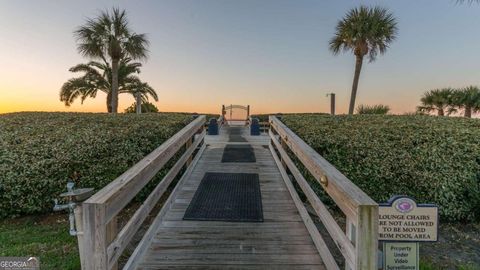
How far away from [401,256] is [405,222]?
237 millimetres

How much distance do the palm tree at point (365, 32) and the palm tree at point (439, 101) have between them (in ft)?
11.3

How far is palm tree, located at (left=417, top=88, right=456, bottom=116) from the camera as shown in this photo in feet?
51.9

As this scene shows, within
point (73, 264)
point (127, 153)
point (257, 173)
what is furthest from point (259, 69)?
point (73, 264)

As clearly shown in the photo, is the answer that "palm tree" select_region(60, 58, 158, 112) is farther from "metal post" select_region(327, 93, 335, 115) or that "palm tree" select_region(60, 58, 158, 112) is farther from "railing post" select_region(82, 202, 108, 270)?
"railing post" select_region(82, 202, 108, 270)

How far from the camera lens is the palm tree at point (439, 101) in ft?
51.9

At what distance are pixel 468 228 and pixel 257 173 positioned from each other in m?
3.14

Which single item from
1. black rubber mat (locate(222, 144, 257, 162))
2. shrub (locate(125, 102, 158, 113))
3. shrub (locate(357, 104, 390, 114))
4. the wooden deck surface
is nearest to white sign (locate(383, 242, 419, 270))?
the wooden deck surface

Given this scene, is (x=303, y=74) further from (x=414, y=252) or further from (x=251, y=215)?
(x=414, y=252)

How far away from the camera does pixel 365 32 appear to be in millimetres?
17672

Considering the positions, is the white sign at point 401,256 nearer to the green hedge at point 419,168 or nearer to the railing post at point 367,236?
the railing post at point 367,236

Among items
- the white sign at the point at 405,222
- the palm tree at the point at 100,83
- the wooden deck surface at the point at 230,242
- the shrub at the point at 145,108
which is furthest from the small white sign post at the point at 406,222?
the shrub at the point at 145,108

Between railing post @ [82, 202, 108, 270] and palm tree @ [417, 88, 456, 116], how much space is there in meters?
18.0

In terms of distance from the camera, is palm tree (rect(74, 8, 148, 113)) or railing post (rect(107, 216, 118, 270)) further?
palm tree (rect(74, 8, 148, 113))

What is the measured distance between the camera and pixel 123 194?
2.18m
